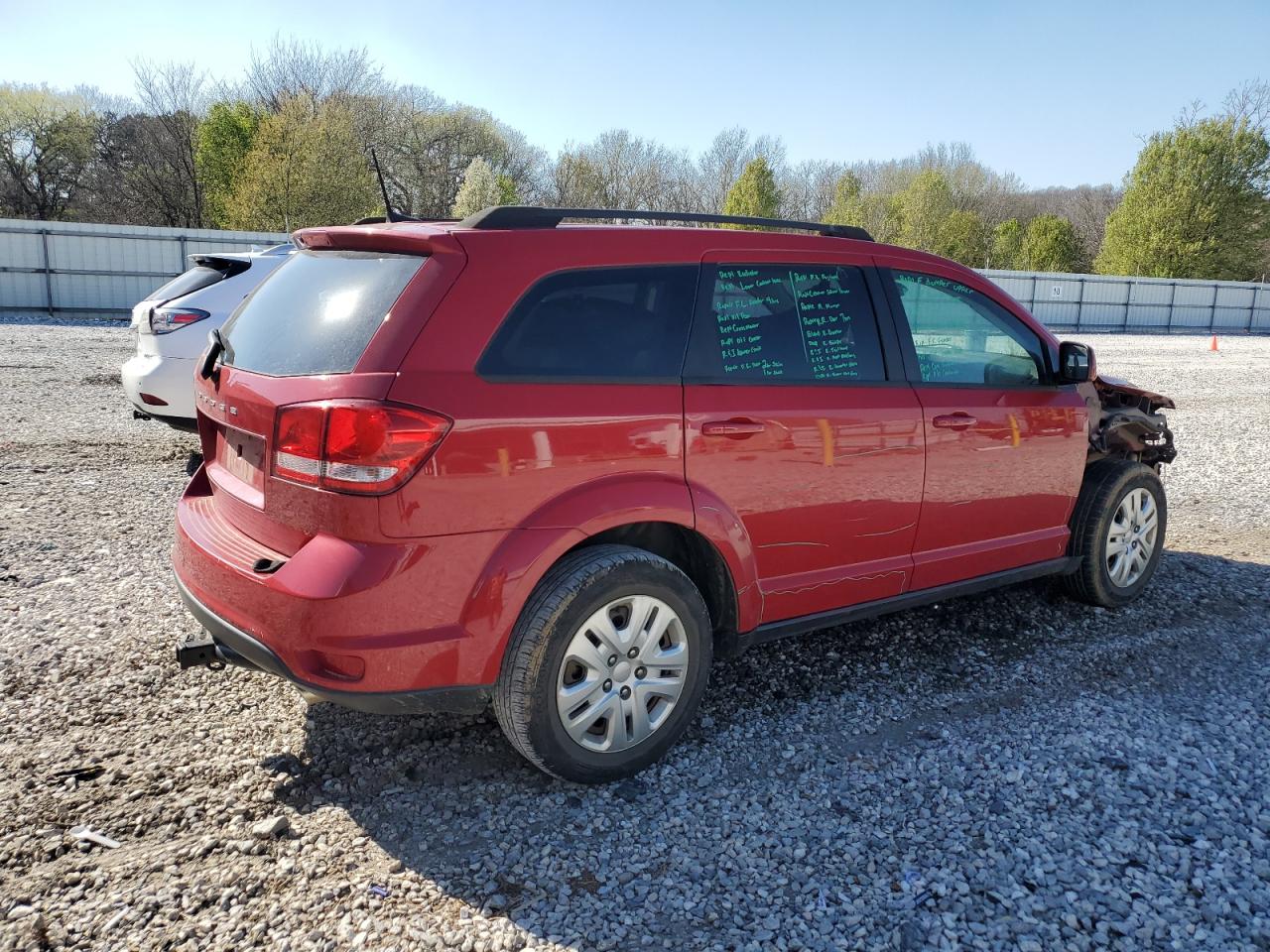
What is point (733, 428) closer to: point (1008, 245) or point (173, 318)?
point (173, 318)

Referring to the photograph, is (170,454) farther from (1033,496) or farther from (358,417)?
(1033,496)

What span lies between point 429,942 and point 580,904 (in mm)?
424

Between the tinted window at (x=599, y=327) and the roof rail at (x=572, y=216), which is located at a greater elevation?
the roof rail at (x=572, y=216)

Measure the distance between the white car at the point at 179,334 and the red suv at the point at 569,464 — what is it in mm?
4145

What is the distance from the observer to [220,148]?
1585 inches

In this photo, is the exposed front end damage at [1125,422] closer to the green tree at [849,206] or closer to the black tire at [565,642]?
the black tire at [565,642]

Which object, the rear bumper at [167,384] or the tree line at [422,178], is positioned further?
the tree line at [422,178]

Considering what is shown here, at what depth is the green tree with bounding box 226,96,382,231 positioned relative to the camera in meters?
30.5

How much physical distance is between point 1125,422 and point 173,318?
6.79 m

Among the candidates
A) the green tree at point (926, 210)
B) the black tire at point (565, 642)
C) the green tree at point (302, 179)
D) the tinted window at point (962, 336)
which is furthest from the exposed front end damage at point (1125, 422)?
the green tree at point (926, 210)

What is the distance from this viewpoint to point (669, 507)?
313cm

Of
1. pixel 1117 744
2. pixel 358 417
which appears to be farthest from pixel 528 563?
pixel 1117 744

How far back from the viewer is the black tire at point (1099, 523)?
477 cm

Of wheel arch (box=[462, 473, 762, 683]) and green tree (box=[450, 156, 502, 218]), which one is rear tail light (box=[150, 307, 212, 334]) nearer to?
wheel arch (box=[462, 473, 762, 683])
